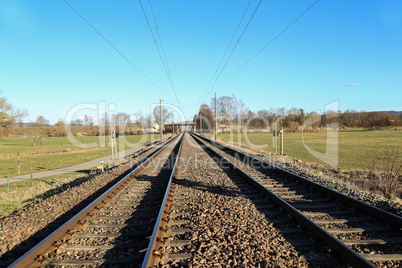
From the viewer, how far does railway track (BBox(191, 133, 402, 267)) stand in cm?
352

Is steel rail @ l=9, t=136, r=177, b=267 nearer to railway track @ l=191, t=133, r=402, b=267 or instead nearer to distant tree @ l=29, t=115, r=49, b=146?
railway track @ l=191, t=133, r=402, b=267

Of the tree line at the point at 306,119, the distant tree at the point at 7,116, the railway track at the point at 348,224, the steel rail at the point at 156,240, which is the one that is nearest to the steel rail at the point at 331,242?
the railway track at the point at 348,224

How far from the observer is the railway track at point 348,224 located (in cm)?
352

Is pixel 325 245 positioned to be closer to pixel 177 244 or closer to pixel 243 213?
pixel 243 213

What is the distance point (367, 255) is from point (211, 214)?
9.47 ft

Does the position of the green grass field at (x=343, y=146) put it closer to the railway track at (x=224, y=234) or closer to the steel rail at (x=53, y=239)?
the railway track at (x=224, y=234)

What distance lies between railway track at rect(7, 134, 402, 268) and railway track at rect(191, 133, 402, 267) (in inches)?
0.6

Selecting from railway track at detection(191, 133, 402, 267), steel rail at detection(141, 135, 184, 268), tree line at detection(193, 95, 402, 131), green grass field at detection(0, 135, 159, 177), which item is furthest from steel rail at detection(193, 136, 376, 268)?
tree line at detection(193, 95, 402, 131)

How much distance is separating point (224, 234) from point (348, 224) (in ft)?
8.09

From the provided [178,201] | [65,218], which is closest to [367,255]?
[178,201]

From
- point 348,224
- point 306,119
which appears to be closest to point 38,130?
point 348,224

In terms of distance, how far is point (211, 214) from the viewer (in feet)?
17.9

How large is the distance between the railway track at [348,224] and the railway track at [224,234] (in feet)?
0.05

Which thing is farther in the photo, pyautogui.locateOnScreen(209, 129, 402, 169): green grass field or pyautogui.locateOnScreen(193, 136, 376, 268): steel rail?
pyautogui.locateOnScreen(209, 129, 402, 169): green grass field
